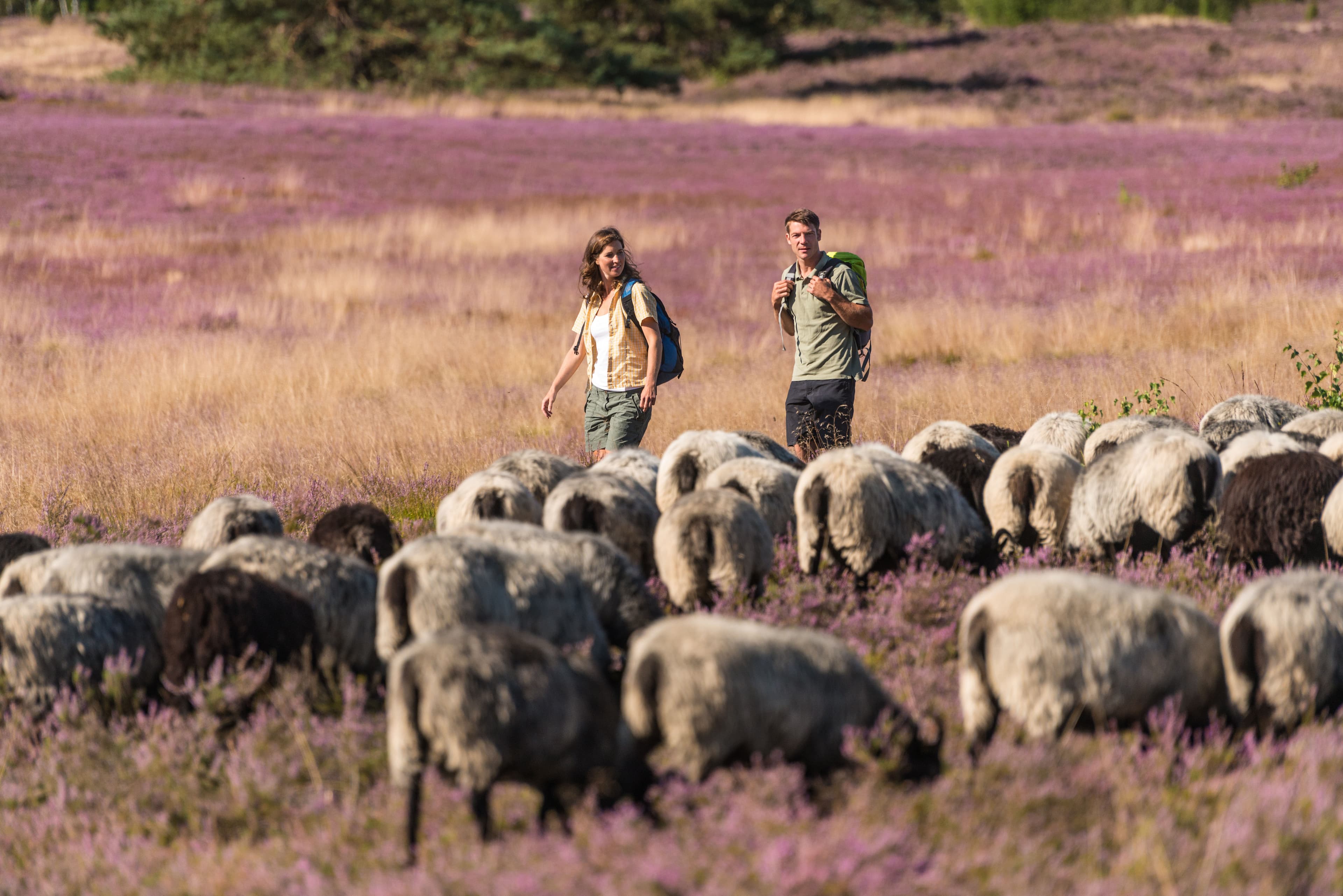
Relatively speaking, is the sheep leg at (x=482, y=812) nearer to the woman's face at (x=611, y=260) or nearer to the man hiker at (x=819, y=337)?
the woman's face at (x=611, y=260)

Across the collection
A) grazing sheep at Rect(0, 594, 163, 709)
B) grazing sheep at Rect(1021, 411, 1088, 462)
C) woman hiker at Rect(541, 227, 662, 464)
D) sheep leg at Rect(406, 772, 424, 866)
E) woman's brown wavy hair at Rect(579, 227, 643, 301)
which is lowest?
sheep leg at Rect(406, 772, 424, 866)

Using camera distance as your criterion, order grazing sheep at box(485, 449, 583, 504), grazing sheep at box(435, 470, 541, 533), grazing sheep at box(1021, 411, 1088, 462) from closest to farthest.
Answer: grazing sheep at box(435, 470, 541, 533), grazing sheep at box(485, 449, 583, 504), grazing sheep at box(1021, 411, 1088, 462)

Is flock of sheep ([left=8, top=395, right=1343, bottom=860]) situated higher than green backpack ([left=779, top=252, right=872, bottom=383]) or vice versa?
green backpack ([left=779, top=252, right=872, bottom=383])

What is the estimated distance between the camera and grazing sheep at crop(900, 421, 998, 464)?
8.44m

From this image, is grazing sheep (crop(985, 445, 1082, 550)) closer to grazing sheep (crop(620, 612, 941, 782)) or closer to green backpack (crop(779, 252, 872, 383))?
green backpack (crop(779, 252, 872, 383))

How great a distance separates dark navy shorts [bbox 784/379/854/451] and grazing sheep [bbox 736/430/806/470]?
1.95 ft

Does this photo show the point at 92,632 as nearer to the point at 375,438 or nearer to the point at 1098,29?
the point at 375,438

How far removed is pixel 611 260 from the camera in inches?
349

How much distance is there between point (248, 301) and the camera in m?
17.6

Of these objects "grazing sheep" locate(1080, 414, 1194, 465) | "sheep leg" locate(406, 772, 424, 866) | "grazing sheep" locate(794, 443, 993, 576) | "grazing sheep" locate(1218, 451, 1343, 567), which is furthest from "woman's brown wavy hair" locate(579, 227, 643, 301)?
"sheep leg" locate(406, 772, 424, 866)

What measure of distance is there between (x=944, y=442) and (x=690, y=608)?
300cm

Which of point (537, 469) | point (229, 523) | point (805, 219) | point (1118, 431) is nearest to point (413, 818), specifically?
point (229, 523)

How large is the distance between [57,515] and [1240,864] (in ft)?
25.7

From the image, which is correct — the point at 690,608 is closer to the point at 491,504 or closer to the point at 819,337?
the point at 491,504
